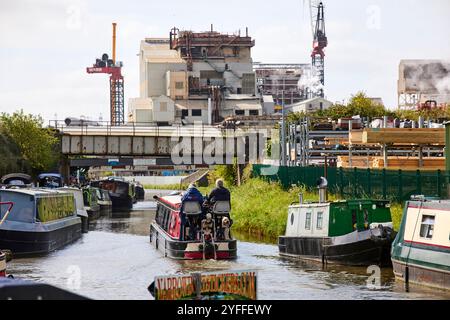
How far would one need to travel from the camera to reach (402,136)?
152 ft

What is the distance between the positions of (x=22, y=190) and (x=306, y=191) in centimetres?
1735

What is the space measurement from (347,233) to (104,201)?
49371mm

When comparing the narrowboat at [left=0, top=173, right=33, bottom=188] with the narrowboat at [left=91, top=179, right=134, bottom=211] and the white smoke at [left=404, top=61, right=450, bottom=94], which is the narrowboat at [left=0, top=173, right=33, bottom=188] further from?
the white smoke at [left=404, top=61, right=450, bottom=94]

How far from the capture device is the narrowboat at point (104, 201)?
79.5 m

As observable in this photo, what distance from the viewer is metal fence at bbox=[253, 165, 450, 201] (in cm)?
3747

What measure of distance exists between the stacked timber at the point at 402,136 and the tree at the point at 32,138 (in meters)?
36.1

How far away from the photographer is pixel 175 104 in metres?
147

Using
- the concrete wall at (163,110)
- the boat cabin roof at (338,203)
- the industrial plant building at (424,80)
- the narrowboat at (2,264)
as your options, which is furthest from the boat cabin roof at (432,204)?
the concrete wall at (163,110)

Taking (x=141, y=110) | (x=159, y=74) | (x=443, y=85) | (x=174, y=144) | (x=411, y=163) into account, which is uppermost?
(x=159, y=74)

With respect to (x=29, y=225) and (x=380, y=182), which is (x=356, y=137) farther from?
(x=29, y=225)

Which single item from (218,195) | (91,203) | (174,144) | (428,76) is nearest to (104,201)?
(174,144)

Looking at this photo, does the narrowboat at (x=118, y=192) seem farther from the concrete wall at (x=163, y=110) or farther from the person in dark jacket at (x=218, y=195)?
the concrete wall at (x=163, y=110)

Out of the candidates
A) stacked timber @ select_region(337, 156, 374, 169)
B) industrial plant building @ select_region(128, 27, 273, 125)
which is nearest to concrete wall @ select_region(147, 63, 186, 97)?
industrial plant building @ select_region(128, 27, 273, 125)
